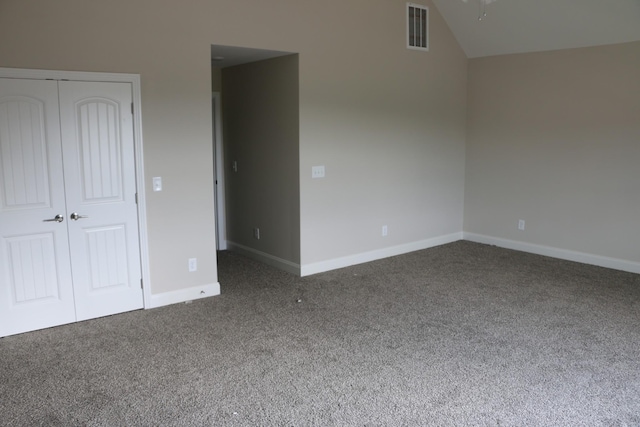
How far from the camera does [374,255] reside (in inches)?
255

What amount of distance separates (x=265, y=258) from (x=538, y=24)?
410 centimetres

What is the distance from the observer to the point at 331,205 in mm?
5969

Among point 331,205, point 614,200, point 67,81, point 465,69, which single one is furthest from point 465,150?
point 67,81

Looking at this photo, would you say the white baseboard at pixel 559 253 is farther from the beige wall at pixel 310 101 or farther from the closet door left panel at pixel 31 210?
the closet door left panel at pixel 31 210

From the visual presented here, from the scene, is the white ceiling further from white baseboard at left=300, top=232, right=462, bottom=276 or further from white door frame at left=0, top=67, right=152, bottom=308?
white door frame at left=0, top=67, right=152, bottom=308

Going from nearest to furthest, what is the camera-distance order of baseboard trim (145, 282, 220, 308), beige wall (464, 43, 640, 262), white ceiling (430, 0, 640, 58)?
baseboard trim (145, 282, 220, 308) < white ceiling (430, 0, 640, 58) < beige wall (464, 43, 640, 262)

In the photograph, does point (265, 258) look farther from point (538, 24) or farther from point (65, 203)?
point (538, 24)

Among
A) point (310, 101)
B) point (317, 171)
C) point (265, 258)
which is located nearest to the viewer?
point (310, 101)

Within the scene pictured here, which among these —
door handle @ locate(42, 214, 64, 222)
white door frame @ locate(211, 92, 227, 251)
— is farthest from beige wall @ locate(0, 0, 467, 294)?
white door frame @ locate(211, 92, 227, 251)

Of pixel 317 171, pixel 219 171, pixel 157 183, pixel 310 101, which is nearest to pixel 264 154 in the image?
pixel 317 171

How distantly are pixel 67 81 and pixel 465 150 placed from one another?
513 cm

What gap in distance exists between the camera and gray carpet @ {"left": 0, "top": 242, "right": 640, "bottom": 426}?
10.1 ft

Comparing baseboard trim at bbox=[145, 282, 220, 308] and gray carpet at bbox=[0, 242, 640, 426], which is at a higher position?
baseboard trim at bbox=[145, 282, 220, 308]

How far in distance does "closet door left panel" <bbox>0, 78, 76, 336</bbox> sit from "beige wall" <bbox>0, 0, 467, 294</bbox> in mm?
321
